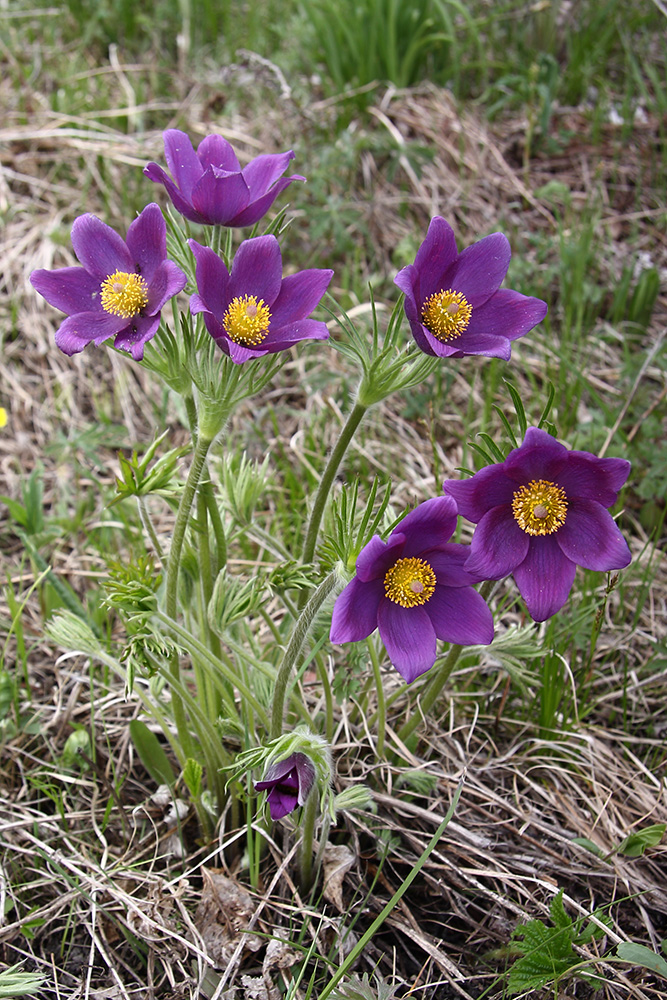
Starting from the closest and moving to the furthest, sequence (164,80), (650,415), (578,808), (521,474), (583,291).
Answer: (521,474), (578,808), (650,415), (583,291), (164,80)

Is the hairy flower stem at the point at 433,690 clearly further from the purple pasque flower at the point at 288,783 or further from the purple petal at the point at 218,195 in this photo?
the purple petal at the point at 218,195

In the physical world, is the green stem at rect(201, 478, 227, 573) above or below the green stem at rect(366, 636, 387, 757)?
above

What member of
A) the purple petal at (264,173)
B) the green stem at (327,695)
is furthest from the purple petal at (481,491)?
the purple petal at (264,173)

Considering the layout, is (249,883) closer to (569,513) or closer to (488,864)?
(488,864)

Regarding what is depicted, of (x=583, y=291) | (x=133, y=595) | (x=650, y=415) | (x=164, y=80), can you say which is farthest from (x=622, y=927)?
(x=164, y=80)

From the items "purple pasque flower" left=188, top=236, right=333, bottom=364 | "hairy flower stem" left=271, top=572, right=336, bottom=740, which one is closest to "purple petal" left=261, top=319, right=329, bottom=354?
"purple pasque flower" left=188, top=236, right=333, bottom=364

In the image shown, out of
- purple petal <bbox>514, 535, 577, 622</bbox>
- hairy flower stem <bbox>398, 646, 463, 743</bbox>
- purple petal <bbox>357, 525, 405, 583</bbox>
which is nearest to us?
purple petal <bbox>357, 525, 405, 583</bbox>

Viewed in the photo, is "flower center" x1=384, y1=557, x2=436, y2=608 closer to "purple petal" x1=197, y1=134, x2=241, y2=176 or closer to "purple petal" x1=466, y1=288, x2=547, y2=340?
"purple petal" x1=466, y1=288, x2=547, y2=340
